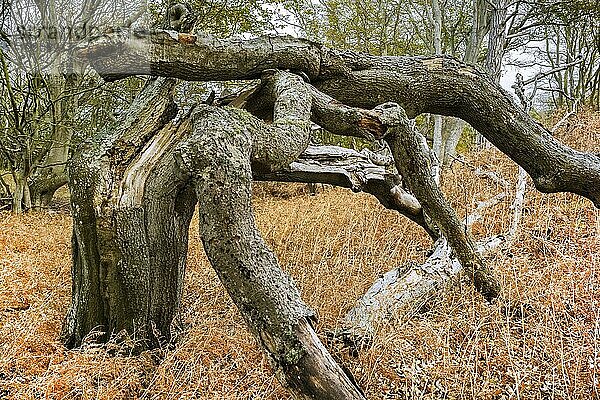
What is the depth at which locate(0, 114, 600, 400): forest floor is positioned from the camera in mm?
2809

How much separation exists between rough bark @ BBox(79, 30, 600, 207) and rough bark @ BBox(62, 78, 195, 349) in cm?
51

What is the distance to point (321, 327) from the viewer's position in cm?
365

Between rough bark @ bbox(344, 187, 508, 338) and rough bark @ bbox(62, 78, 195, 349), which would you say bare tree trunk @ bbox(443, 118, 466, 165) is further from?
rough bark @ bbox(62, 78, 195, 349)

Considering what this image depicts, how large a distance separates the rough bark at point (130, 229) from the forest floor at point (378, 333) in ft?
0.65

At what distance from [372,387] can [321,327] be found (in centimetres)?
81

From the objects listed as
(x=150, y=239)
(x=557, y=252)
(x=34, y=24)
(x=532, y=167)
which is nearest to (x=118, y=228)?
(x=150, y=239)

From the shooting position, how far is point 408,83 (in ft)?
13.3

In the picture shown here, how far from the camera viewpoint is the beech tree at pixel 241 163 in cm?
242

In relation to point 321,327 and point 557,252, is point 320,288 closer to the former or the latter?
point 321,327

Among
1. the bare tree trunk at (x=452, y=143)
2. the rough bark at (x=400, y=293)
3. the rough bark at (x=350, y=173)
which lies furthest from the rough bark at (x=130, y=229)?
the bare tree trunk at (x=452, y=143)

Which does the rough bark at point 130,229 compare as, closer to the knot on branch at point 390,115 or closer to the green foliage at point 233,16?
the knot on branch at point 390,115

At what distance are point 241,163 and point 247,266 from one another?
0.50 meters

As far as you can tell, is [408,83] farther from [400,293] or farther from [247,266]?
[247,266]

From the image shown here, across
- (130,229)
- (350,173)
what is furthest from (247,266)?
(350,173)
